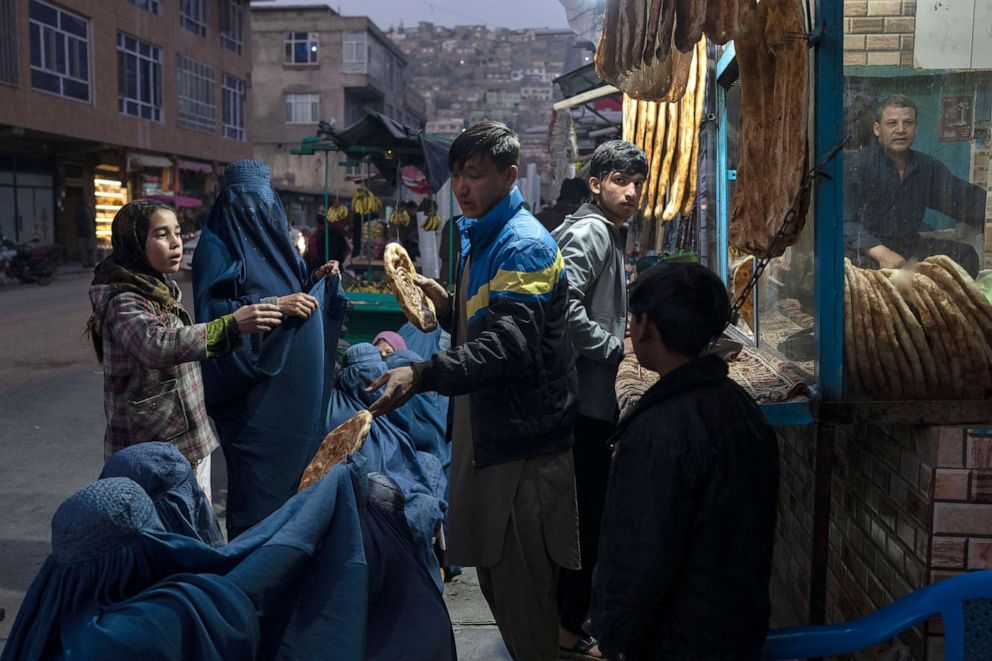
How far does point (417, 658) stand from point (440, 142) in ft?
27.2

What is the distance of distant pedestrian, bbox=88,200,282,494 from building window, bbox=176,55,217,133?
28.6m

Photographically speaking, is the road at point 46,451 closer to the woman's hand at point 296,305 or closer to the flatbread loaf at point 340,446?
the flatbread loaf at point 340,446

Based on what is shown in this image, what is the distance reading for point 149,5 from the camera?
90.0 feet

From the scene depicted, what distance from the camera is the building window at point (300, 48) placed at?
50156 mm

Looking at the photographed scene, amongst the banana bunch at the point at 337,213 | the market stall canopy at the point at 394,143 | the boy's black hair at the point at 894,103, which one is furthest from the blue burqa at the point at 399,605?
the banana bunch at the point at 337,213

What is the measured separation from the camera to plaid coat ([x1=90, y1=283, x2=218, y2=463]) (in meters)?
3.10

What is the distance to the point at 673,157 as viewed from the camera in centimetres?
517

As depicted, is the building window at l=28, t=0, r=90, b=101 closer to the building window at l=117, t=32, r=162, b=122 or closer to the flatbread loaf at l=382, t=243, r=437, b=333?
the building window at l=117, t=32, r=162, b=122

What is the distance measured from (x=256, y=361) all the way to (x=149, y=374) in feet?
1.69

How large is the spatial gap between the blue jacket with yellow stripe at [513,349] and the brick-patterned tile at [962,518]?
41.4 inches

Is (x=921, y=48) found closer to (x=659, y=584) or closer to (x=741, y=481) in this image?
(x=741, y=481)

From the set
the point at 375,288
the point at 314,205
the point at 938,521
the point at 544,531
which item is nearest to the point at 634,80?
the point at 544,531

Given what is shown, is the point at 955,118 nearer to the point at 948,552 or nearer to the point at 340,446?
the point at 948,552

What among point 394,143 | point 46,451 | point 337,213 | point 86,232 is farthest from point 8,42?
point 46,451
